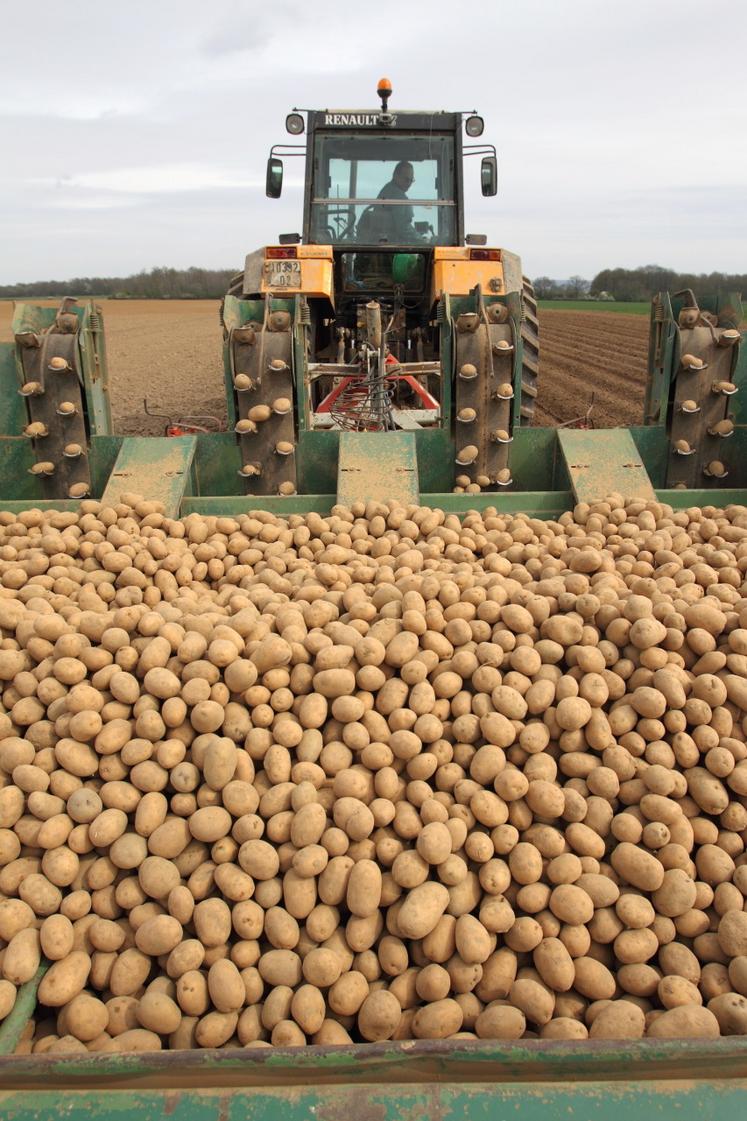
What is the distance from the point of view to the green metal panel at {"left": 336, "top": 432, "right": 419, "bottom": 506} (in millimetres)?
4325

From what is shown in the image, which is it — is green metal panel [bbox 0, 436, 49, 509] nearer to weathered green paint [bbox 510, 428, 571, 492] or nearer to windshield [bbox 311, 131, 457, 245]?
weathered green paint [bbox 510, 428, 571, 492]

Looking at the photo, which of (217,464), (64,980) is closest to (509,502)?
(217,464)

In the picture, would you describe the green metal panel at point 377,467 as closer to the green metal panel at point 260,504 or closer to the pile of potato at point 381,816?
the green metal panel at point 260,504

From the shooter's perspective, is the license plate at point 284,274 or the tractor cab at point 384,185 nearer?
the license plate at point 284,274

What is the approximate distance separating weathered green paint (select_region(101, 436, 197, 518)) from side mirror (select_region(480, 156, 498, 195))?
12.1 ft

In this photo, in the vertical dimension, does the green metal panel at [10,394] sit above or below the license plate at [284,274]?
below

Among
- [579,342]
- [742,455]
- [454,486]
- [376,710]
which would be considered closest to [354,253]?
[454,486]

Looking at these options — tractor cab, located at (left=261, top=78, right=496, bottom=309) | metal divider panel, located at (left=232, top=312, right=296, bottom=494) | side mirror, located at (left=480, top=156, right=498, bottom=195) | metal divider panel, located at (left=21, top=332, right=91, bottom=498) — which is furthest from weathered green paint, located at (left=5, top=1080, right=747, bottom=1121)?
side mirror, located at (left=480, top=156, right=498, bottom=195)

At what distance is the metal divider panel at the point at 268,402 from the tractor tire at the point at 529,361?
7.46 feet

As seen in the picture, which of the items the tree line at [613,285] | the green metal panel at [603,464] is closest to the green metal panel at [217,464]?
the green metal panel at [603,464]

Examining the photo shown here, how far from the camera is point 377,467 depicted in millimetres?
4496

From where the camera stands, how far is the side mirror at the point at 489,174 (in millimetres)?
6797

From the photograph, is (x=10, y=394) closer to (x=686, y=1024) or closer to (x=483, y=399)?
(x=483, y=399)

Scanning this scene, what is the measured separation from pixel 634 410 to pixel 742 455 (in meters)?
7.30
